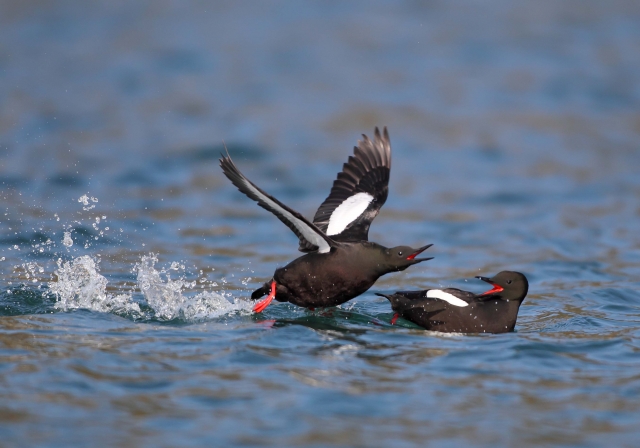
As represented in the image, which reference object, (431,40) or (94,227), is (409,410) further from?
(431,40)

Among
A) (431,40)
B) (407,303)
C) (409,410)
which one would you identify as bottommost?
(409,410)

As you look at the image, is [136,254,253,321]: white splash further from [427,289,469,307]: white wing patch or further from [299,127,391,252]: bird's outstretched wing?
[427,289,469,307]: white wing patch

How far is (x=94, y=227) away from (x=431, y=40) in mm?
10798

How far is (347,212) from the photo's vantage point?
329 inches

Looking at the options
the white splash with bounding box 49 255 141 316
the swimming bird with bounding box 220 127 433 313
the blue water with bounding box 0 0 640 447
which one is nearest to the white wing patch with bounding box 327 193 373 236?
the swimming bird with bounding box 220 127 433 313

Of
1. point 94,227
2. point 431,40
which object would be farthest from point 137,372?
point 431,40

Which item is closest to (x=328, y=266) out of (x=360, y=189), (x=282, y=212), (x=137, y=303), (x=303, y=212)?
(x=282, y=212)

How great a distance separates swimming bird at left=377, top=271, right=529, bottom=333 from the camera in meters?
7.23

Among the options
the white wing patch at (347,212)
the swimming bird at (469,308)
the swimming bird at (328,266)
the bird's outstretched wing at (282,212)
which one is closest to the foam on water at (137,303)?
the swimming bird at (328,266)

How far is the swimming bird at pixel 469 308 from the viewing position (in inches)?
285

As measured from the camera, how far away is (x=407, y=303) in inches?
294

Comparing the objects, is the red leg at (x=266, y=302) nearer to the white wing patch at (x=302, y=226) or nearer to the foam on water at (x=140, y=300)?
the foam on water at (x=140, y=300)

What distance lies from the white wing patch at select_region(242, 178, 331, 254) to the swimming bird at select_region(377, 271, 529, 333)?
2.79 ft

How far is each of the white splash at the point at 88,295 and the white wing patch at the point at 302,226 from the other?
1.61m
